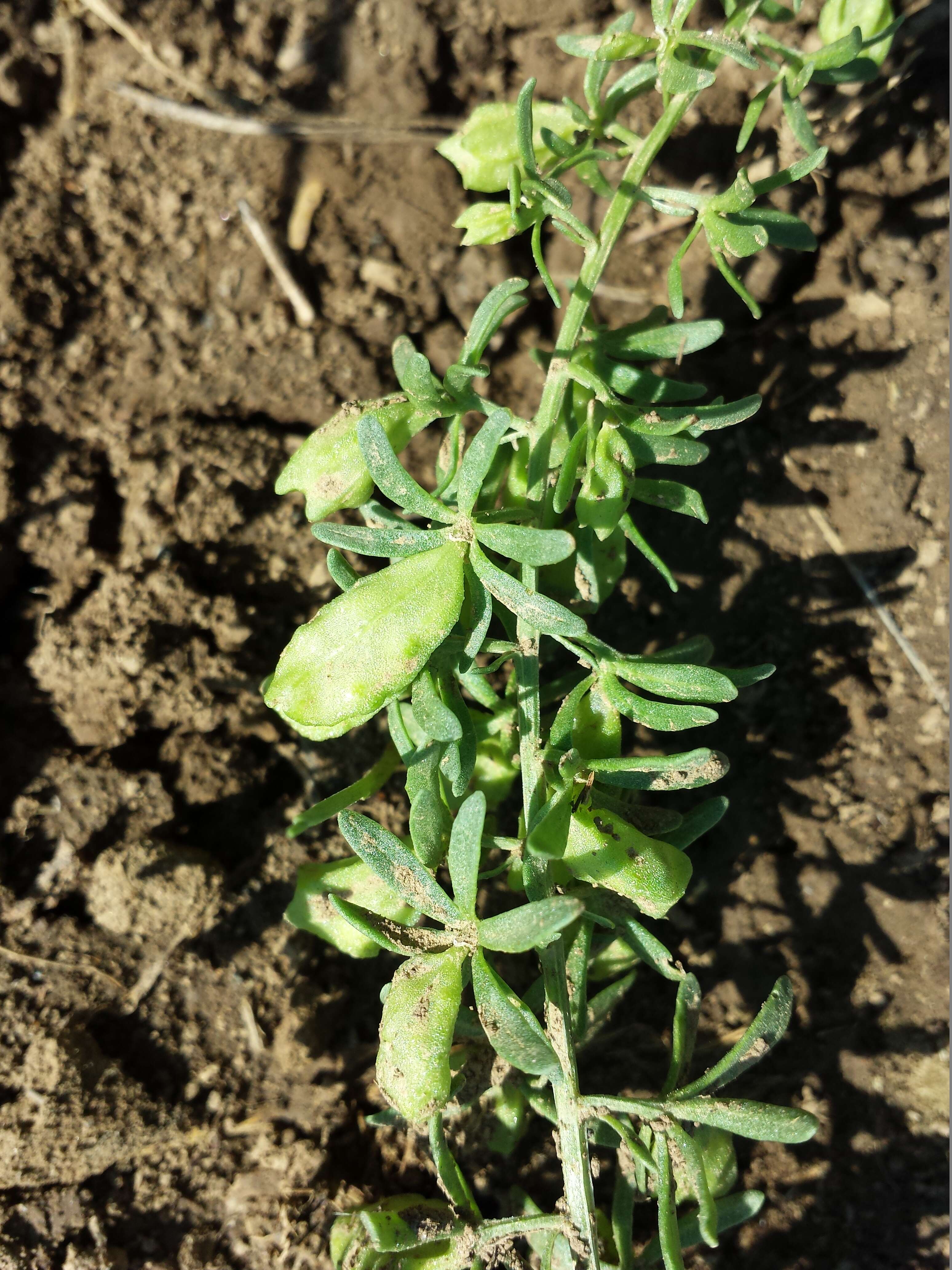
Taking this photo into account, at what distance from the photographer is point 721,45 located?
61.7 inches

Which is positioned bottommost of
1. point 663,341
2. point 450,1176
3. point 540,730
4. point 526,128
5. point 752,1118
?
point 450,1176

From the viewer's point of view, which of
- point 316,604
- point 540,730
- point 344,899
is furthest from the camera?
point 316,604

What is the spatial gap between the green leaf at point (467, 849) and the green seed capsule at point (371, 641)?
0.22m

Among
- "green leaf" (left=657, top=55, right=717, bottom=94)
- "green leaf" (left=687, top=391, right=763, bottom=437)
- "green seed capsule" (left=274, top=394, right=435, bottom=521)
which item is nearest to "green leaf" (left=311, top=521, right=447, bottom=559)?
"green seed capsule" (left=274, top=394, right=435, bottom=521)

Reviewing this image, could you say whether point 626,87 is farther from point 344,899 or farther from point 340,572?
point 344,899

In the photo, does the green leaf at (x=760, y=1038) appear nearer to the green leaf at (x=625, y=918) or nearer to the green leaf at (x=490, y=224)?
the green leaf at (x=625, y=918)

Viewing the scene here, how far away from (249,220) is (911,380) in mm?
1790

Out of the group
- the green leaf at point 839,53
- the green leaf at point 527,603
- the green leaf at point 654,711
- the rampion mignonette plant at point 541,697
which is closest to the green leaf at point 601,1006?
the rampion mignonette plant at point 541,697

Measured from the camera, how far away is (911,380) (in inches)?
98.2

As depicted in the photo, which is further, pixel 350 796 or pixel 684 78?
pixel 350 796

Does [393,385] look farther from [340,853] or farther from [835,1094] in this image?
[835,1094]

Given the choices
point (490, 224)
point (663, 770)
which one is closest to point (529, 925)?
point (663, 770)

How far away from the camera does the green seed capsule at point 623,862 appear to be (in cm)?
157

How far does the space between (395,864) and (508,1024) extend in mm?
315
